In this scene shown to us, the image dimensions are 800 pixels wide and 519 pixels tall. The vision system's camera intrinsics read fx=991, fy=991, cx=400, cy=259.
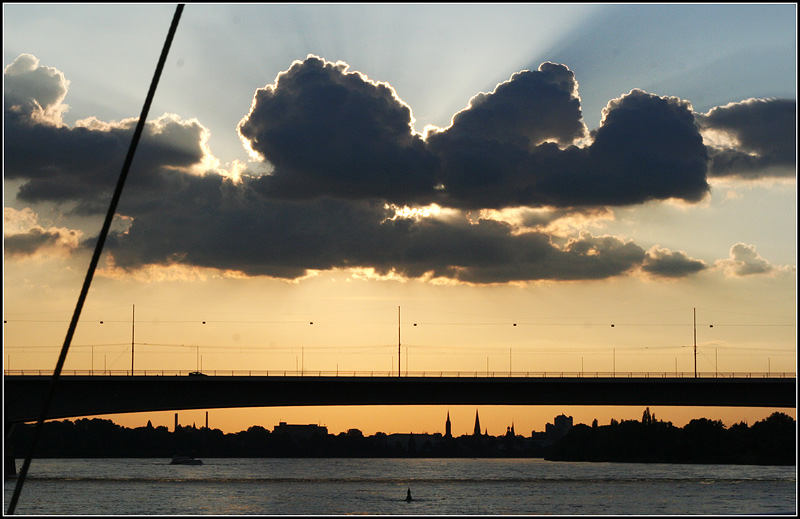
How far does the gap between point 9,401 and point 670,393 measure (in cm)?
6190

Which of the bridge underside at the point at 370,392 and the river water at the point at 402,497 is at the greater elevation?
the bridge underside at the point at 370,392

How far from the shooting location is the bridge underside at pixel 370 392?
90.9 metres

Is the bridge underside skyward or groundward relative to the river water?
skyward

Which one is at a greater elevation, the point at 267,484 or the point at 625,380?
the point at 625,380

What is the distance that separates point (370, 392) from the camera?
9656 centimetres

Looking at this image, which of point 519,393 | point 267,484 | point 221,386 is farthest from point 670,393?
point 267,484

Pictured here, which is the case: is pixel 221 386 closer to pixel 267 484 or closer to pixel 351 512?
pixel 351 512

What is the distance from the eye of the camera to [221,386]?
3720 inches

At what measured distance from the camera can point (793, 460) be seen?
628 feet

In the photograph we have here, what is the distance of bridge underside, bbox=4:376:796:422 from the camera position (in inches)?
3580

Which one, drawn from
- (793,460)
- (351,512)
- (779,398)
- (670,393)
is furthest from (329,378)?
(793,460)

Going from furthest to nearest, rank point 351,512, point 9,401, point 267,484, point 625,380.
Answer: point 267,484 → point 625,380 → point 9,401 → point 351,512

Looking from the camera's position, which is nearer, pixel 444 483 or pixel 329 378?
pixel 329 378

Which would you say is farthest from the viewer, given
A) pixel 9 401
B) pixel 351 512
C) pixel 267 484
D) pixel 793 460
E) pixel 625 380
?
→ pixel 793 460
